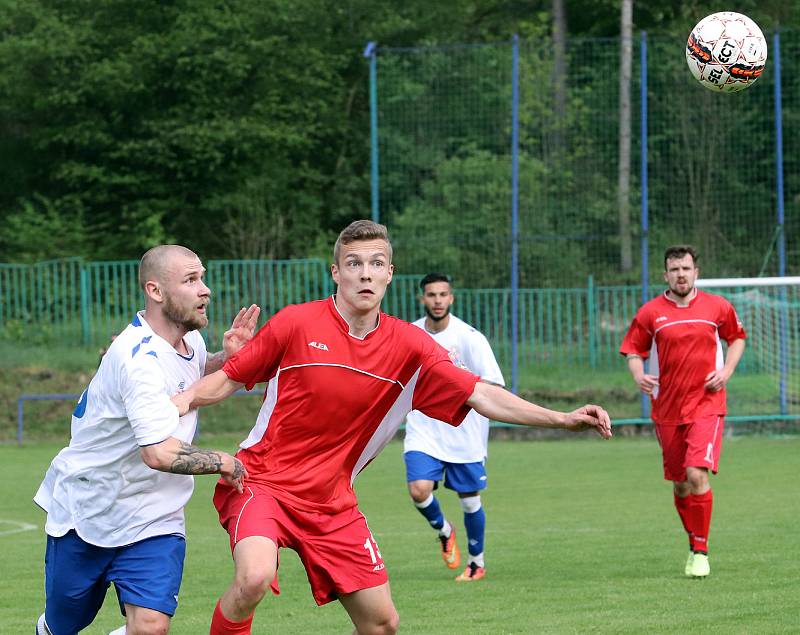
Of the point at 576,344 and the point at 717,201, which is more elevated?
the point at 717,201

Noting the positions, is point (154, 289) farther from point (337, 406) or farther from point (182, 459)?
point (337, 406)

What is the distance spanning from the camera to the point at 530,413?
5.72 meters

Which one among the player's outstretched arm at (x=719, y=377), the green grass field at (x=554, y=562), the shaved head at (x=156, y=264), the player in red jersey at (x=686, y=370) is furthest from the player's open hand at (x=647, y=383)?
the shaved head at (x=156, y=264)

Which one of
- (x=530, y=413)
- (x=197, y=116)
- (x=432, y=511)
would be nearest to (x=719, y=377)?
(x=432, y=511)

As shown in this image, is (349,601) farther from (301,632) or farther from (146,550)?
(301,632)

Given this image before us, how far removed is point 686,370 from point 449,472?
1.95m

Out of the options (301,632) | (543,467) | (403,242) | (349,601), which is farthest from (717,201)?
(349,601)

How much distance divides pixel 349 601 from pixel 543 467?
12563 millimetres

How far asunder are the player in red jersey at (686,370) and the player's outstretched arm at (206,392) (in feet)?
15.6

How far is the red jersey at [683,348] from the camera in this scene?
32.9 feet

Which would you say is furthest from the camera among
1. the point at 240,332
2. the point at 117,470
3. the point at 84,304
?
the point at 84,304

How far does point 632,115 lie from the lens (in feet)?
92.1

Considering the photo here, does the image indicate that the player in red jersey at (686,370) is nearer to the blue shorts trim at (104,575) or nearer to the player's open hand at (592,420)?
the player's open hand at (592,420)

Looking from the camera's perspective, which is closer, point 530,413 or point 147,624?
point 147,624
